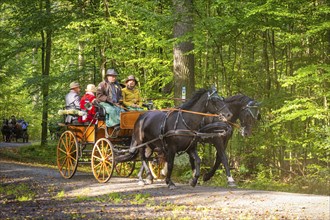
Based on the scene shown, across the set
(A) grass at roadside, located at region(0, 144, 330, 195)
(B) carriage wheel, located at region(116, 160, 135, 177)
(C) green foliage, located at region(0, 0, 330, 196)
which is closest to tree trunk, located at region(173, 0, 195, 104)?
(C) green foliage, located at region(0, 0, 330, 196)

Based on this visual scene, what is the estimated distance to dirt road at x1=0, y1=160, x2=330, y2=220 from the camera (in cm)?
884

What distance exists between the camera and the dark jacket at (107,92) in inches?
556

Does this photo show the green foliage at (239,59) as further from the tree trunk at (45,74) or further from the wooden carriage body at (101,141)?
the wooden carriage body at (101,141)

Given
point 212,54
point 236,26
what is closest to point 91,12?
point 212,54

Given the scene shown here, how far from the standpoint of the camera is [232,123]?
12.9 meters

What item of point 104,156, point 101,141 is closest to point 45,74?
point 101,141

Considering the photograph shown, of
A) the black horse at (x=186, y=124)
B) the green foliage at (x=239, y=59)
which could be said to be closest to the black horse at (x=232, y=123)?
the black horse at (x=186, y=124)

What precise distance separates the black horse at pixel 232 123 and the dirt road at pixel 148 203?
1.02 m

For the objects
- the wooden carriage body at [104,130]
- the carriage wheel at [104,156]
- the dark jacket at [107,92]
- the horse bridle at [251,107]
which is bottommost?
the carriage wheel at [104,156]

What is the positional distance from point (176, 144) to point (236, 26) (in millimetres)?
5368

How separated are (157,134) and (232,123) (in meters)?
1.73

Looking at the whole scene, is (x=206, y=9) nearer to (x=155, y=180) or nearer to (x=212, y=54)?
(x=212, y=54)

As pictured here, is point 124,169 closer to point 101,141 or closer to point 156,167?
point 156,167

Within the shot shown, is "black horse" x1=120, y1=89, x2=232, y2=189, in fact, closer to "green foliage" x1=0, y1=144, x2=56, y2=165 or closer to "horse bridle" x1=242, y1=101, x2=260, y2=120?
"horse bridle" x1=242, y1=101, x2=260, y2=120
